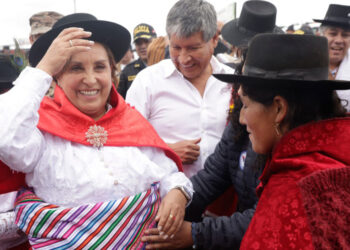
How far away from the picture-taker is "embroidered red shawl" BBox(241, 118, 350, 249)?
1.25 meters

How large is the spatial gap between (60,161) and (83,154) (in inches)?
4.8

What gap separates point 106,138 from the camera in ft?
6.22

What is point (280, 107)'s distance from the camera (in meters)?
1.49

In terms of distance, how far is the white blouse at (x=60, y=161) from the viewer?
155 cm

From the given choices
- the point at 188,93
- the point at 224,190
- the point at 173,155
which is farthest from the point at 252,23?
the point at 173,155

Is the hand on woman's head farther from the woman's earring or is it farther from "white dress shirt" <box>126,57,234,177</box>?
"white dress shirt" <box>126,57,234,177</box>

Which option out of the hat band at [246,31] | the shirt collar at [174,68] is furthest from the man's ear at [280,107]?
the hat band at [246,31]

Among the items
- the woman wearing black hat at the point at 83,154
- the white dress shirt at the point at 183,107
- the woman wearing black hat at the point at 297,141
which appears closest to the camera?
the woman wearing black hat at the point at 297,141

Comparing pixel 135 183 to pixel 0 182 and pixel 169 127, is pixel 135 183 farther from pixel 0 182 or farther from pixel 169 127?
pixel 169 127

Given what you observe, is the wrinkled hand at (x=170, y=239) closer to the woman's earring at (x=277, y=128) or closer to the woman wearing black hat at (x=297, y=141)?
the woman wearing black hat at (x=297, y=141)

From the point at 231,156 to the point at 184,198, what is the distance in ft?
1.46

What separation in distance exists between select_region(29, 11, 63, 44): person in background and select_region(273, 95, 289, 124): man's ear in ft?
9.68

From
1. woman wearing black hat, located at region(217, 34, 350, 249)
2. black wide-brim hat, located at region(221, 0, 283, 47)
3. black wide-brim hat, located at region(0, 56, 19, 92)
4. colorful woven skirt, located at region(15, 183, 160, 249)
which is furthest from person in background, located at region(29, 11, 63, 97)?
woman wearing black hat, located at region(217, 34, 350, 249)

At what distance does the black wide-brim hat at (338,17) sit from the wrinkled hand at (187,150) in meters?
Answer: 2.45
